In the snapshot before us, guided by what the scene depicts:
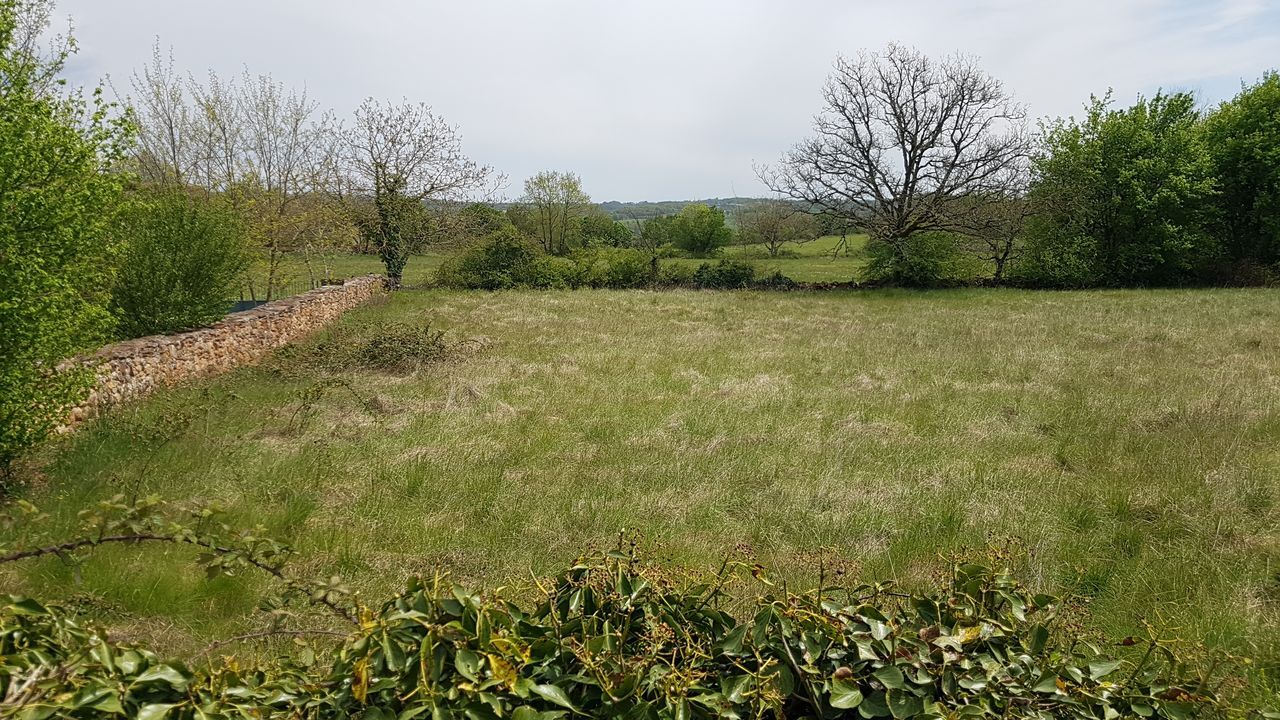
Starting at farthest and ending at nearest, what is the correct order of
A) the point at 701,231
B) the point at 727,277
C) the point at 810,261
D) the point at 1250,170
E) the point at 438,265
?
the point at 701,231 < the point at 810,261 < the point at 438,265 < the point at 727,277 < the point at 1250,170

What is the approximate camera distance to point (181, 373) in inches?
339

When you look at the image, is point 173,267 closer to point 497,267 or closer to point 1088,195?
point 497,267

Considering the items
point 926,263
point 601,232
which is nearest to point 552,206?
point 601,232

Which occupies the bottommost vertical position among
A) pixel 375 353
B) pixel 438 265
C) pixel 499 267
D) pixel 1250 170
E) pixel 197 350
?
pixel 375 353

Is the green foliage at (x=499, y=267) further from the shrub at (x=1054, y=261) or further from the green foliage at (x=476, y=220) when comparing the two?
the shrub at (x=1054, y=261)

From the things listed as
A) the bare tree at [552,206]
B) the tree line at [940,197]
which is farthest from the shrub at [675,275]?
the bare tree at [552,206]

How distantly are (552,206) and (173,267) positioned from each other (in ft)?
93.5

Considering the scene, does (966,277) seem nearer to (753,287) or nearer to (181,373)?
(753,287)

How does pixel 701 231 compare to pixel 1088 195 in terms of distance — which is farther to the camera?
pixel 701 231

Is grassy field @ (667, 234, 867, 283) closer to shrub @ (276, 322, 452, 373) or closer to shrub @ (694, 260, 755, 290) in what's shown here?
shrub @ (694, 260, 755, 290)

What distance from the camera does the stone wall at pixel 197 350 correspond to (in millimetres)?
6934

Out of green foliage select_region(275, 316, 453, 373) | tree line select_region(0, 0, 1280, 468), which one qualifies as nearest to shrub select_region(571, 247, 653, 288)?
tree line select_region(0, 0, 1280, 468)

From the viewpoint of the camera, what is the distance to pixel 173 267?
31.1 ft

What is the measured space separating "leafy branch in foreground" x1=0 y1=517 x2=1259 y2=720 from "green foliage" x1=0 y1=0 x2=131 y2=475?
4395 millimetres
